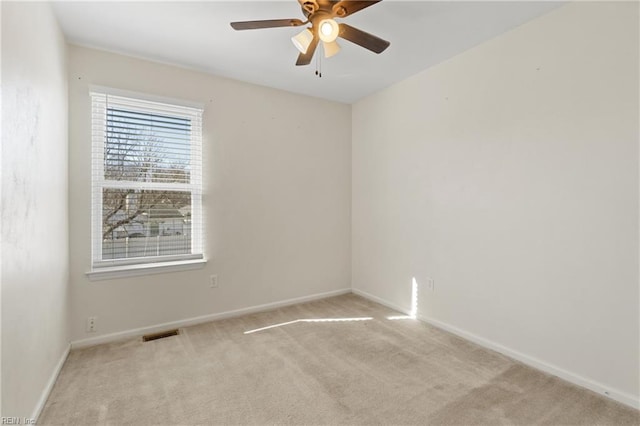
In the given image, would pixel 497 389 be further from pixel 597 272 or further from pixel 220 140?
pixel 220 140

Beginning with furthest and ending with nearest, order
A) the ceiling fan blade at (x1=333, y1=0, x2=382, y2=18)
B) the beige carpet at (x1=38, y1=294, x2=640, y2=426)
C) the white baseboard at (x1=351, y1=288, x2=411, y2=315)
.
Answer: the white baseboard at (x1=351, y1=288, x2=411, y2=315) → the beige carpet at (x1=38, y1=294, x2=640, y2=426) → the ceiling fan blade at (x1=333, y1=0, x2=382, y2=18)

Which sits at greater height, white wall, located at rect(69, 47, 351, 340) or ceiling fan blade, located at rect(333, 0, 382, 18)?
ceiling fan blade, located at rect(333, 0, 382, 18)

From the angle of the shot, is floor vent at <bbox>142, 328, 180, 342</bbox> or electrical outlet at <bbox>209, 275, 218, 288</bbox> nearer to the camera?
floor vent at <bbox>142, 328, 180, 342</bbox>

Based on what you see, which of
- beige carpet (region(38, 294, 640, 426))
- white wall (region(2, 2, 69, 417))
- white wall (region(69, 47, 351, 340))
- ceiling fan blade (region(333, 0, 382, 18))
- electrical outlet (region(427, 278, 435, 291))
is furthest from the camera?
electrical outlet (region(427, 278, 435, 291))

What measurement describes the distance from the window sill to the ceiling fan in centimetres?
225

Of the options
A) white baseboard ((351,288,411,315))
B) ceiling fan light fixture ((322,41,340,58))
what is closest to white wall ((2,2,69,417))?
ceiling fan light fixture ((322,41,340,58))

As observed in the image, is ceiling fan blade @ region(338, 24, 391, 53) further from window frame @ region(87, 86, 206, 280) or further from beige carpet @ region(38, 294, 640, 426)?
beige carpet @ region(38, 294, 640, 426)

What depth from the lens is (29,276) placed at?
164 cm

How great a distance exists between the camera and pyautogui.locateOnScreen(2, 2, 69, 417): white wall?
1388 millimetres

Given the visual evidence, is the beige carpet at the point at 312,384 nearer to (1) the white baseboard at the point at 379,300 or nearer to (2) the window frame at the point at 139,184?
(1) the white baseboard at the point at 379,300

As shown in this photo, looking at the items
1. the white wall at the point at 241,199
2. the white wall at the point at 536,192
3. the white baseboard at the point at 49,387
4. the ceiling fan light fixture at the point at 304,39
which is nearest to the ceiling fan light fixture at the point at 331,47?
the ceiling fan light fixture at the point at 304,39

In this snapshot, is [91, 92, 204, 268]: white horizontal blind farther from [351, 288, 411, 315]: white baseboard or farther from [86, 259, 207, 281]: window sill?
[351, 288, 411, 315]: white baseboard

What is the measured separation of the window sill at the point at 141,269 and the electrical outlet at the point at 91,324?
1.16ft

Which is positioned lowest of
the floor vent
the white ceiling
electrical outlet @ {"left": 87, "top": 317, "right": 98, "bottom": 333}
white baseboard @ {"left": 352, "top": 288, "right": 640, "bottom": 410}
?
the floor vent
